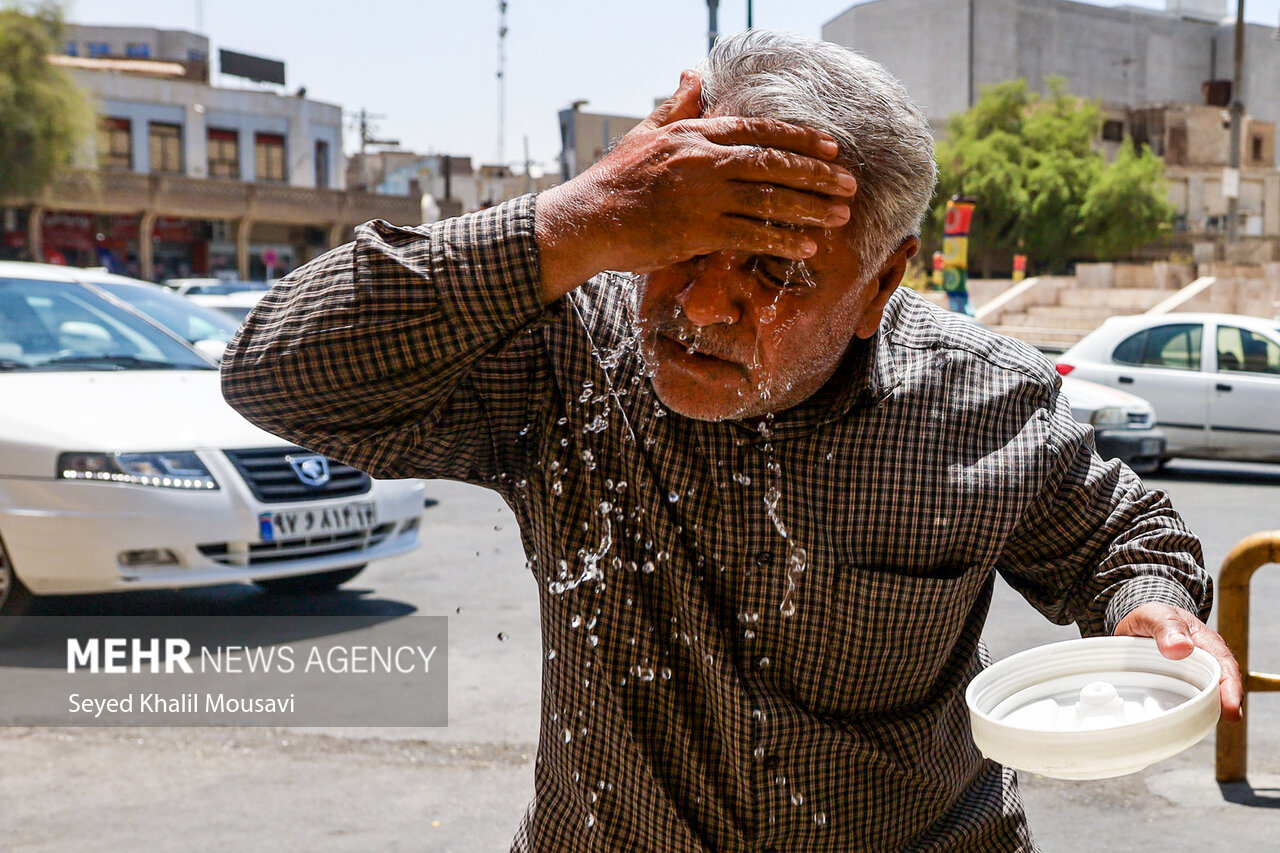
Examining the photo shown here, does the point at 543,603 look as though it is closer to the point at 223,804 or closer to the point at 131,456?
the point at 223,804

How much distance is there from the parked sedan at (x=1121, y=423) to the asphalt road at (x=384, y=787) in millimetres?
5834

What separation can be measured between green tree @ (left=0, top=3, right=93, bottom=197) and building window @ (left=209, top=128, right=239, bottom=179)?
18.1 meters

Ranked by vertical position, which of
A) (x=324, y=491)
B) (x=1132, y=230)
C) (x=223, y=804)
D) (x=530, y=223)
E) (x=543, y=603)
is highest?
(x=1132, y=230)


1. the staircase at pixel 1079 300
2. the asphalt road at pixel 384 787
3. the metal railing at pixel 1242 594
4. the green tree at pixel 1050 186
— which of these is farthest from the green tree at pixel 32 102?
the metal railing at pixel 1242 594

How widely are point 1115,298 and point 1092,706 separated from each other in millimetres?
35051

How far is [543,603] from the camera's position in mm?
1882

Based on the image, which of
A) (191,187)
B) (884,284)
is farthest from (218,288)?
(884,284)

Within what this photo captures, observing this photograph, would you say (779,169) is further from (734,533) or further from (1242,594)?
(1242,594)

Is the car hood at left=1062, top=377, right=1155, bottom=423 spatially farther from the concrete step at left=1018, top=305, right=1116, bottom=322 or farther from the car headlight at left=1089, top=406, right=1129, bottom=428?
the concrete step at left=1018, top=305, right=1116, bottom=322

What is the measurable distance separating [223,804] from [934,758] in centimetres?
334

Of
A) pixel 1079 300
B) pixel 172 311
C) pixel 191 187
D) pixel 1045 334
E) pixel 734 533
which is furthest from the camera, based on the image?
pixel 191 187

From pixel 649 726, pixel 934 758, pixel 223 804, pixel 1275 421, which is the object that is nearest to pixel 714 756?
pixel 649 726

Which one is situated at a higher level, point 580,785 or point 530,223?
point 530,223

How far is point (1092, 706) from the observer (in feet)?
5.06
